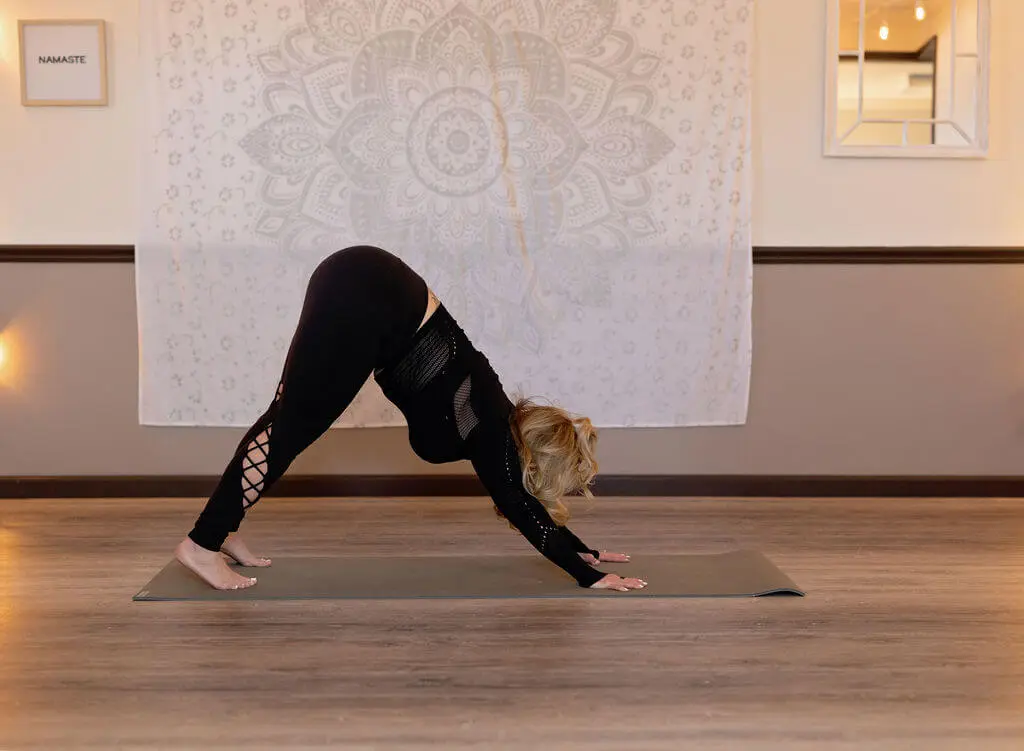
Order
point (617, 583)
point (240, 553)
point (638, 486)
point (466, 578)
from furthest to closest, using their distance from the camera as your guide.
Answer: point (638, 486) → point (240, 553) → point (466, 578) → point (617, 583)

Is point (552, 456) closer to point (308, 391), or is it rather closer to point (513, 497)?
point (513, 497)

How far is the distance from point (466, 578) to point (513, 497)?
0.41 meters

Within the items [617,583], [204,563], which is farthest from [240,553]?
[617,583]

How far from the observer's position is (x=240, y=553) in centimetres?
287

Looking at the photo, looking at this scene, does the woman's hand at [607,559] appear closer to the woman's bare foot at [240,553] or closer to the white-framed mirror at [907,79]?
the woman's bare foot at [240,553]

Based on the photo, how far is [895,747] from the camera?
1.71m

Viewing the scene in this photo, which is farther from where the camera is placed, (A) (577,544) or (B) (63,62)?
(B) (63,62)

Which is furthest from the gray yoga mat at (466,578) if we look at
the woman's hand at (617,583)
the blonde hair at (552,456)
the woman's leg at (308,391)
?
the blonde hair at (552,456)

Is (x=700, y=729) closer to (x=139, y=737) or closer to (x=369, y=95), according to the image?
(x=139, y=737)

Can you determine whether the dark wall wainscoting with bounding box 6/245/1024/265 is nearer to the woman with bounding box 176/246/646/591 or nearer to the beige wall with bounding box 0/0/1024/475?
the beige wall with bounding box 0/0/1024/475

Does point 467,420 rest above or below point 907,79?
below

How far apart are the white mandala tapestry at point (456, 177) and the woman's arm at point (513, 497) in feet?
4.43

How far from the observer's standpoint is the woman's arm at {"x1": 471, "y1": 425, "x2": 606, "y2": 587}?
246 centimetres

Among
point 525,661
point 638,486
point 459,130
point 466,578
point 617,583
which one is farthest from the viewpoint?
point 638,486
